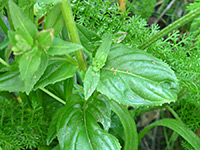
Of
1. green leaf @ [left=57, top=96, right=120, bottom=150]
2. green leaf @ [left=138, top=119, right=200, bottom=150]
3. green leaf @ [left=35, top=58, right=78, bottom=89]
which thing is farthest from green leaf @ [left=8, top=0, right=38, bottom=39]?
green leaf @ [left=138, top=119, right=200, bottom=150]

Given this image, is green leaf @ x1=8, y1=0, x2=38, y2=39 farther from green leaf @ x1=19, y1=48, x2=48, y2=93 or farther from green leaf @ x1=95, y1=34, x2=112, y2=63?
green leaf @ x1=95, y1=34, x2=112, y2=63

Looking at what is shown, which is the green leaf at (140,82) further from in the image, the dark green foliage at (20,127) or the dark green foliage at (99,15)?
the dark green foliage at (20,127)

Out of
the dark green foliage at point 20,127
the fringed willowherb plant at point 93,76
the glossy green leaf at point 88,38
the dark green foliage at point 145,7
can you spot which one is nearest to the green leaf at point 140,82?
the fringed willowherb plant at point 93,76

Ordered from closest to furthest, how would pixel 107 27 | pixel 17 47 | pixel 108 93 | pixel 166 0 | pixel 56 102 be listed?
pixel 17 47
pixel 108 93
pixel 107 27
pixel 56 102
pixel 166 0

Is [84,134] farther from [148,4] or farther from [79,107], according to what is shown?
[148,4]

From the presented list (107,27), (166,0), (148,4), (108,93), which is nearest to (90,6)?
(107,27)

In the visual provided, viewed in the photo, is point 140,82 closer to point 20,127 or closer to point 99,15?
point 99,15

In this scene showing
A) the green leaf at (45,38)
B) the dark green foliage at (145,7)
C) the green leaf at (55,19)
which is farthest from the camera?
the dark green foliage at (145,7)
